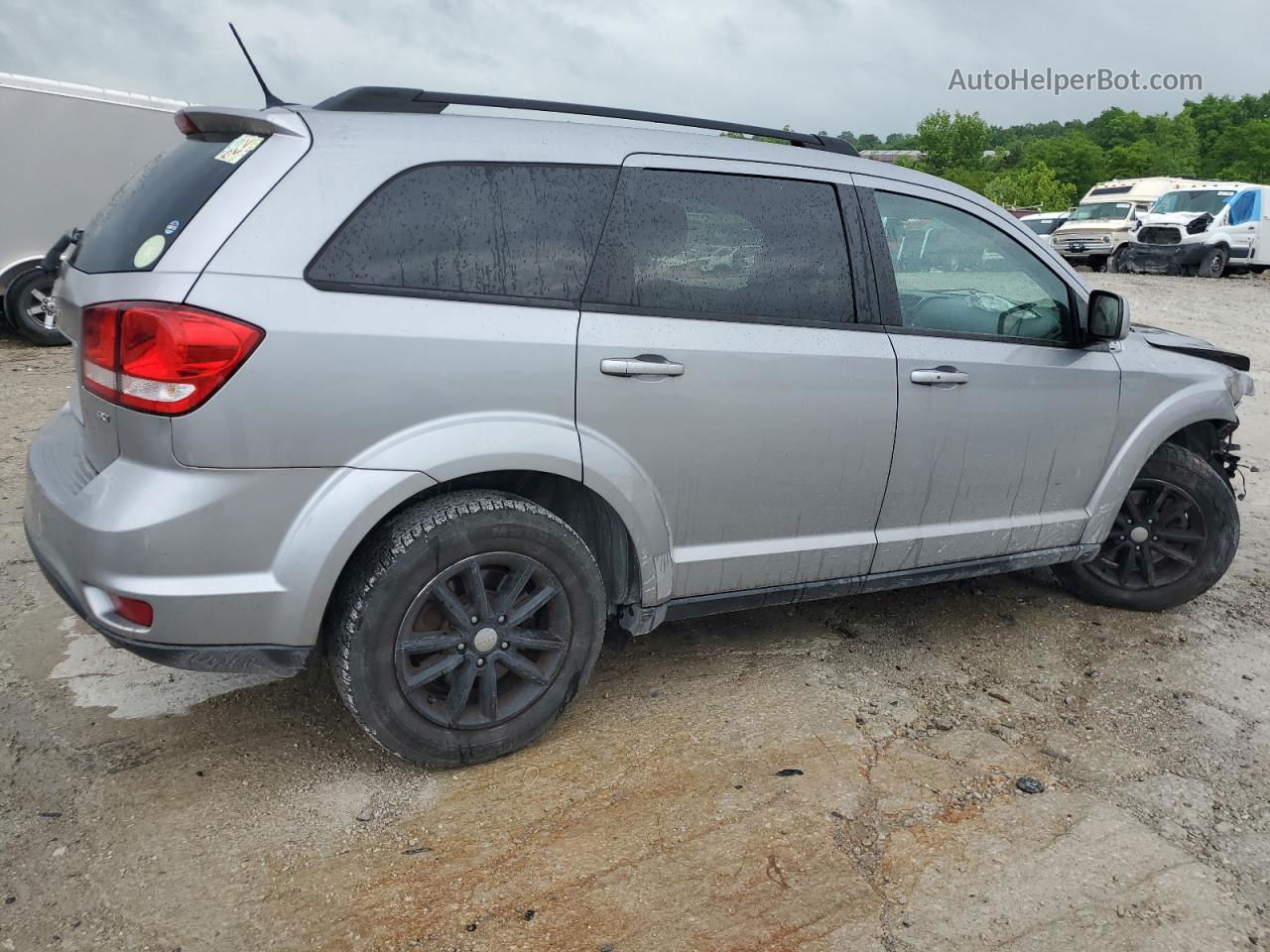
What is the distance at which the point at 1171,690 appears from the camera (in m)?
3.86

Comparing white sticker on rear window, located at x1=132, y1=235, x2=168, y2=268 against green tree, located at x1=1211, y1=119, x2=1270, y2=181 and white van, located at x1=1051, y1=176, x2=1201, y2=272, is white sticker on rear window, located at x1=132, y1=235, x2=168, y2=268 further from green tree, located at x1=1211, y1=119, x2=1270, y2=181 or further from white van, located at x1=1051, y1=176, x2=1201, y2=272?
green tree, located at x1=1211, y1=119, x2=1270, y2=181

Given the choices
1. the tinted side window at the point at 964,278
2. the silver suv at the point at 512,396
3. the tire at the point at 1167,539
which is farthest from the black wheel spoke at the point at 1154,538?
the tinted side window at the point at 964,278

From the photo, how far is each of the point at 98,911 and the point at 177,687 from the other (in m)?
1.12

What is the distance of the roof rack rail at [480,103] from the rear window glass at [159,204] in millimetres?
331

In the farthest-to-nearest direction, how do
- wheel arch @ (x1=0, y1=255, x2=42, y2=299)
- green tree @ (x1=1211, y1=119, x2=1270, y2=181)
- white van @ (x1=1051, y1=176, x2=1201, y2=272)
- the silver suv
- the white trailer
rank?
1. green tree @ (x1=1211, y1=119, x2=1270, y2=181)
2. white van @ (x1=1051, y1=176, x2=1201, y2=272)
3. wheel arch @ (x1=0, y1=255, x2=42, y2=299)
4. the white trailer
5. the silver suv

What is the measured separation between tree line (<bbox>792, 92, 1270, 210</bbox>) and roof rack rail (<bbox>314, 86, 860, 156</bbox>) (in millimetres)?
74488

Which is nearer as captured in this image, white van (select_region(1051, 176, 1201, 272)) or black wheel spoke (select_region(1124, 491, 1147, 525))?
black wheel spoke (select_region(1124, 491, 1147, 525))

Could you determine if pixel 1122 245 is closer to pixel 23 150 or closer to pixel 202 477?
pixel 23 150

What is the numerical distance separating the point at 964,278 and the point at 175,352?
2655 mm

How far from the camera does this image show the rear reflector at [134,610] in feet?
8.54


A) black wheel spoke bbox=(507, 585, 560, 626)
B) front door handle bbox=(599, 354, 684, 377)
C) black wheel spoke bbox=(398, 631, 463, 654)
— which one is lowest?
black wheel spoke bbox=(398, 631, 463, 654)

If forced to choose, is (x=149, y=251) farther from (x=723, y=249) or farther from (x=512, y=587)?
(x=723, y=249)

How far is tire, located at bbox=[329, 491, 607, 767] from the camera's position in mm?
2803

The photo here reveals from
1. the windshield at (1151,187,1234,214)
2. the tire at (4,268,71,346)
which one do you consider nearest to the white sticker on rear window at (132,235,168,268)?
the tire at (4,268,71,346)
